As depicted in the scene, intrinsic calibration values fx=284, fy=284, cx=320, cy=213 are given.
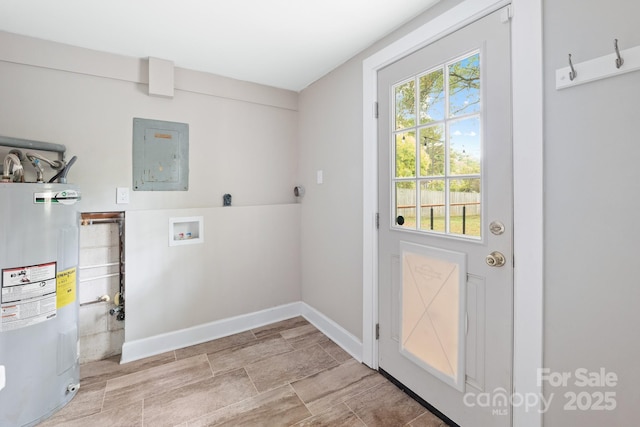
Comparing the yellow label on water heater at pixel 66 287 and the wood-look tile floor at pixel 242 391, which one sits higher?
the yellow label on water heater at pixel 66 287

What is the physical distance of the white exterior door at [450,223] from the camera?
1357mm

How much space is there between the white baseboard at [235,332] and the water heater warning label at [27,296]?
29.7 inches

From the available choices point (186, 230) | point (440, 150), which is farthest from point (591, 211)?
point (186, 230)

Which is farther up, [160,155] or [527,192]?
[160,155]

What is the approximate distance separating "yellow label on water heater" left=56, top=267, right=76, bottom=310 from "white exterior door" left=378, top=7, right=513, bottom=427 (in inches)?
79.8

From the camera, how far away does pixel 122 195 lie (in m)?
2.25

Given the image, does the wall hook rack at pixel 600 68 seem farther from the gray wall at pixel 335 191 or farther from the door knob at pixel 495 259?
the gray wall at pixel 335 191

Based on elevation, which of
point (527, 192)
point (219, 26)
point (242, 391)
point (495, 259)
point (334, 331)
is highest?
point (219, 26)

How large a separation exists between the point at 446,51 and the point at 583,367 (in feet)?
5.26

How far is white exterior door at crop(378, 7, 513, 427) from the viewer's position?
4.45 ft

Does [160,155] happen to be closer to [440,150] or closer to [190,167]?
[190,167]

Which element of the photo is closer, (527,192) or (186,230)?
(527,192)

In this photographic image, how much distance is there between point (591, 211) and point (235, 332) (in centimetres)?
266

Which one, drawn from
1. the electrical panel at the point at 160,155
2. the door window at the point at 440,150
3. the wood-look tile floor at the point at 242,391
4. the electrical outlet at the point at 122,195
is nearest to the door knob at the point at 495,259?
the door window at the point at 440,150
